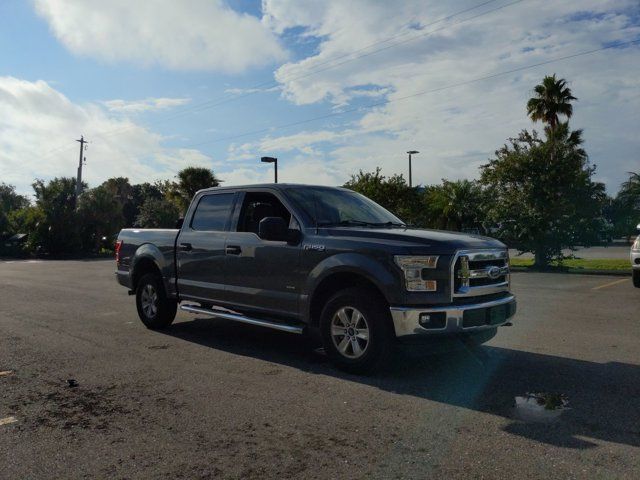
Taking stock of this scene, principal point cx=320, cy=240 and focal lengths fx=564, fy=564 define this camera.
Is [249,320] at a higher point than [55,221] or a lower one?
lower

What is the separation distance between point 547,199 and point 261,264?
15.7 m

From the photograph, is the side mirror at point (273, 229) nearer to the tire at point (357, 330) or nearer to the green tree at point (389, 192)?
the tire at point (357, 330)

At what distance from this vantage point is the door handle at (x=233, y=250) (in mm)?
6668

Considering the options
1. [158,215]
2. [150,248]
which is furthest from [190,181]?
[150,248]

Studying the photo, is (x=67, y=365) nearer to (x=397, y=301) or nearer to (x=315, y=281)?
(x=315, y=281)

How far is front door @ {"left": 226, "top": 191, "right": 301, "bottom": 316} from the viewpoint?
239 inches

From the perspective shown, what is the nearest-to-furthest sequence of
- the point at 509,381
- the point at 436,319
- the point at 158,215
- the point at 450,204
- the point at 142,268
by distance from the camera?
the point at 436,319 → the point at 509,381 → the point at 142,268 → the point at 158,215 → the point at 450,204

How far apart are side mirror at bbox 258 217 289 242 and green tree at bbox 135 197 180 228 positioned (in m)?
33.6

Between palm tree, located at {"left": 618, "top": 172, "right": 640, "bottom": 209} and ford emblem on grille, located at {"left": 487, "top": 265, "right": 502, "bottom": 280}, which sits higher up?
palm tree, located at {"left": 618, "top": 172, "right": 640, "bottom": 209}

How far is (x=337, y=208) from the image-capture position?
656 centimetres

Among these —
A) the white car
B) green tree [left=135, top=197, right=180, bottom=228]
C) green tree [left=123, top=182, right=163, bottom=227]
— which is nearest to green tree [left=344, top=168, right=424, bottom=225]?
the white car

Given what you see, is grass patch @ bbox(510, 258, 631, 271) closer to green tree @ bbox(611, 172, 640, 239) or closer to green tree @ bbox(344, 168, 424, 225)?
green tree @ bbox(344, 168, 424, 225)

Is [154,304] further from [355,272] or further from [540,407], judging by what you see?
[540,407]

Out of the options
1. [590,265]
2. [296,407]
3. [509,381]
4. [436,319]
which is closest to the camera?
[296,407]
